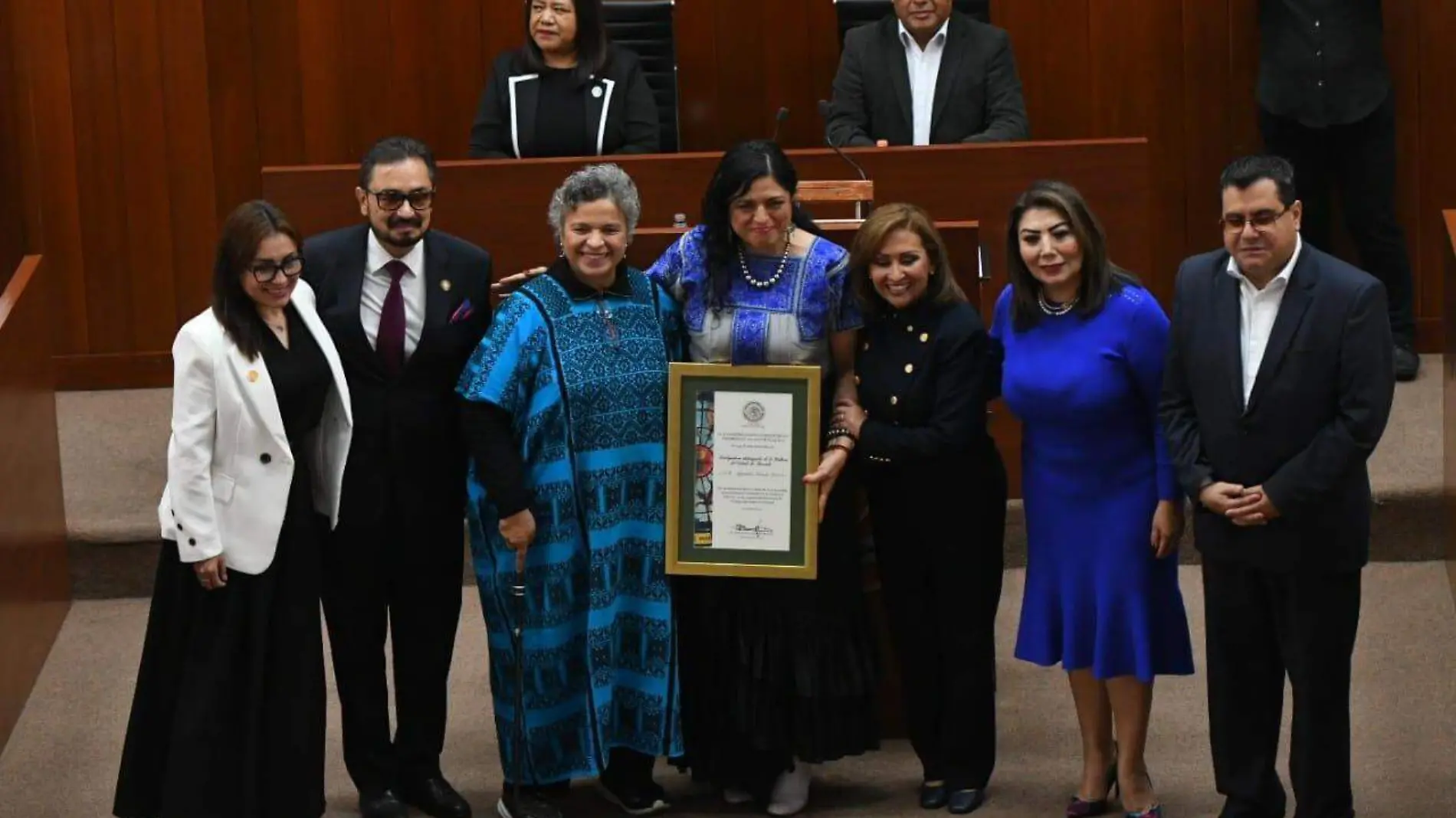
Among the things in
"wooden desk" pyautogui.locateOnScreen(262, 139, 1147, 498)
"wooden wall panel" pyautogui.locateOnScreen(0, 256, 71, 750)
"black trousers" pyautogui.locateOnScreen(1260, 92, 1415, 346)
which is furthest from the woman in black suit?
"black trousers" pyautogui.locateOnScreen(1260, 92, 1415, 346)

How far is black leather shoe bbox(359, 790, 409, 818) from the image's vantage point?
486 centimetres

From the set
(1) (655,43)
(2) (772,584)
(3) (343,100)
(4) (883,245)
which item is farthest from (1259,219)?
(3) (343,100)

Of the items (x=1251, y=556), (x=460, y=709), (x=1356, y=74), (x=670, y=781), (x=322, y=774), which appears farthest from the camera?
(x=1356, y=74)

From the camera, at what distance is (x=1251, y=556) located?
435cm

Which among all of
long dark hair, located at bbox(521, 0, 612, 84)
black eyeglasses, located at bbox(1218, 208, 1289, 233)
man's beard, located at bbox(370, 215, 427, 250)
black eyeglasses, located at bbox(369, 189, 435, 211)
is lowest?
man's beard, located at bbox(370, 215, 427, 250)

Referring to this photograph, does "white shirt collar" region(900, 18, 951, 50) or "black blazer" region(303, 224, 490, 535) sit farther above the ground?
"white shirt collar" region(900, 18, 951, 50)

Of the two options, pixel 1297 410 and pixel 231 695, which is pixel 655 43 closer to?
pixel 231 695

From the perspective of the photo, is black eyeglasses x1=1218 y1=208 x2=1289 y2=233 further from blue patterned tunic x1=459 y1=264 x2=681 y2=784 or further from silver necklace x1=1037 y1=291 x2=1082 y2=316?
blue patterned tunic x1=459 y1=264 x2=681 y2=784

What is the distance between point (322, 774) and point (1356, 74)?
4.12 metres

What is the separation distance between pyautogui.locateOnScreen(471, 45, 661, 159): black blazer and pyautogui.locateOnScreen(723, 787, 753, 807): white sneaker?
2.47 m

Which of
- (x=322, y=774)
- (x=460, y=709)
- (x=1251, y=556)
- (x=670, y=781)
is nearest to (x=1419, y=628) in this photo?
(x=1251, y=556)

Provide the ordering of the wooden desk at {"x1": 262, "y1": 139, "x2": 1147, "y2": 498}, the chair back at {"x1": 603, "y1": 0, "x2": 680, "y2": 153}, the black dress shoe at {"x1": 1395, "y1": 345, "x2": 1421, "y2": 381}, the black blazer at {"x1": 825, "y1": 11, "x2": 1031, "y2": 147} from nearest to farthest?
the wooden desk at {"x1": 262, "y1": 139, "x2": 1147, "y2": 498}
the black blazer at {"x1": 825, "y1": 11, "x2": 1031, "y2": 147}
the black dress shoe at {"x1": 1395, "y1": 345, "x2": 1421, "y2": 381}
the chair back at {"x1": 603, "y1": 0, "x2": 680, "y2": 153}

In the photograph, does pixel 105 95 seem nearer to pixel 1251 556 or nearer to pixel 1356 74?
pixel 1356 74

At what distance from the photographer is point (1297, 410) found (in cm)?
428
